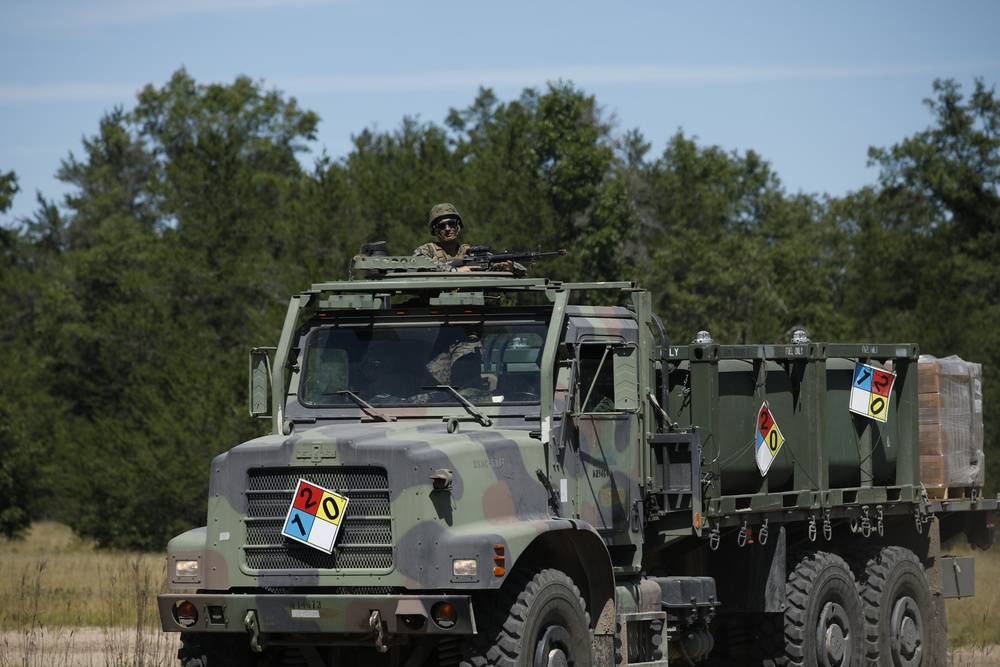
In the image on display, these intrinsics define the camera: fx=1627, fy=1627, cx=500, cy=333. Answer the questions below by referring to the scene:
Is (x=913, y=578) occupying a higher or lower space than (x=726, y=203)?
lower

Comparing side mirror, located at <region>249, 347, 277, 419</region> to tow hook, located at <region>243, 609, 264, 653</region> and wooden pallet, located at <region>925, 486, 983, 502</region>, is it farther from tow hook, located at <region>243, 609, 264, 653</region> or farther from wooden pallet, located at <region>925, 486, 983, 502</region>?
wooden pallet, located at <region>925, 486, 983, 502</region>

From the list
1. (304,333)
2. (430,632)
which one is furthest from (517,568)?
(304,333)

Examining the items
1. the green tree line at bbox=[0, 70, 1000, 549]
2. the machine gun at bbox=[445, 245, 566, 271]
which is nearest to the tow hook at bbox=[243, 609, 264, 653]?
the machine gun at bbox=[445, 245, 566, 271]

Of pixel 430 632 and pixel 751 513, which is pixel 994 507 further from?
pixel 430 632

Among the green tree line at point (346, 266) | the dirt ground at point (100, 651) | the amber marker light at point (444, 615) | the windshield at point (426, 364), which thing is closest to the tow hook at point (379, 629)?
the amber marker light at point (444, 615)

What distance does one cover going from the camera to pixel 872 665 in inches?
Result: 523

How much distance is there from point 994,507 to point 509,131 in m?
23.8

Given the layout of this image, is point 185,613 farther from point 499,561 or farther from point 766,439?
point 766,439

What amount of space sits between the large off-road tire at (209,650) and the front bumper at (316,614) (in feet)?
0.80

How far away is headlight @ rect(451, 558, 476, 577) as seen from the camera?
9.04 meters

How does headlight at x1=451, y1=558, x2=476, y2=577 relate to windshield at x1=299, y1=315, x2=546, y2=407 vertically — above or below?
below

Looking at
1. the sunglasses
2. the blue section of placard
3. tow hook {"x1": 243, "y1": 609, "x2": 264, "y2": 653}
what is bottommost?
tow hook {"x1": 243, "y1": 609, "x2": 264, "y2": 653}

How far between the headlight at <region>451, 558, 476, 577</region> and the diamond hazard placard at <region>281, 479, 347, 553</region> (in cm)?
73

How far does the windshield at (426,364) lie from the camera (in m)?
10.3
